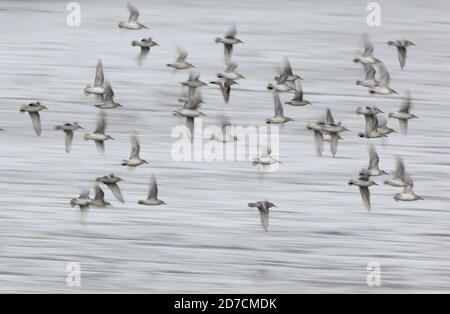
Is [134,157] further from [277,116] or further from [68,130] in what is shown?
[277,116]

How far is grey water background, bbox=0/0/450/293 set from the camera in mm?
15930

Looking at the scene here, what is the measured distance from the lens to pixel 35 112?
1930cm

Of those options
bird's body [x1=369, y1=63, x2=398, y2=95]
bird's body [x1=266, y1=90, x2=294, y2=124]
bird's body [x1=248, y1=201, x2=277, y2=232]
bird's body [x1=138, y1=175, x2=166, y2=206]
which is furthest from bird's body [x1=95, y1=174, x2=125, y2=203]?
bird's body [x1=369, y1=63, x2=398, y2=95]

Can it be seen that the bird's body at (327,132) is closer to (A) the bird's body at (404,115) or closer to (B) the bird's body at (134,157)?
(A) the bird's body at (404,115)

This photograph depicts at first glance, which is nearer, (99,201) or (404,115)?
(99,201)

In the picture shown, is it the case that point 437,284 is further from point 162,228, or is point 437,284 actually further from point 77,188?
point 77,188

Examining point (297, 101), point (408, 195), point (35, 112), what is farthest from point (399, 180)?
point (35, 112)

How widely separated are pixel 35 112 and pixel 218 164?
8.07 ft

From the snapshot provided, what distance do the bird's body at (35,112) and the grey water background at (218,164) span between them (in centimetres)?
31

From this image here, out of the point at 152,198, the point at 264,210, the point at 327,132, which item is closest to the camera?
the point at 264,210

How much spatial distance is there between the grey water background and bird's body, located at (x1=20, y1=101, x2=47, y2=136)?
311 mm

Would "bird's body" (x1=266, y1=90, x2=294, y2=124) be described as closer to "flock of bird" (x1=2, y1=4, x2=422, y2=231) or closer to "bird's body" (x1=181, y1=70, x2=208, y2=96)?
"flock of bird" (x1=2, y1=4, x2=422, y2=231)

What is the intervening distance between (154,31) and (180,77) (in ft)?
10.2

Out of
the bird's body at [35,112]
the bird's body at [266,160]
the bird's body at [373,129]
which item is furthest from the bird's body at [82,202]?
the bird's body at [373,129]
